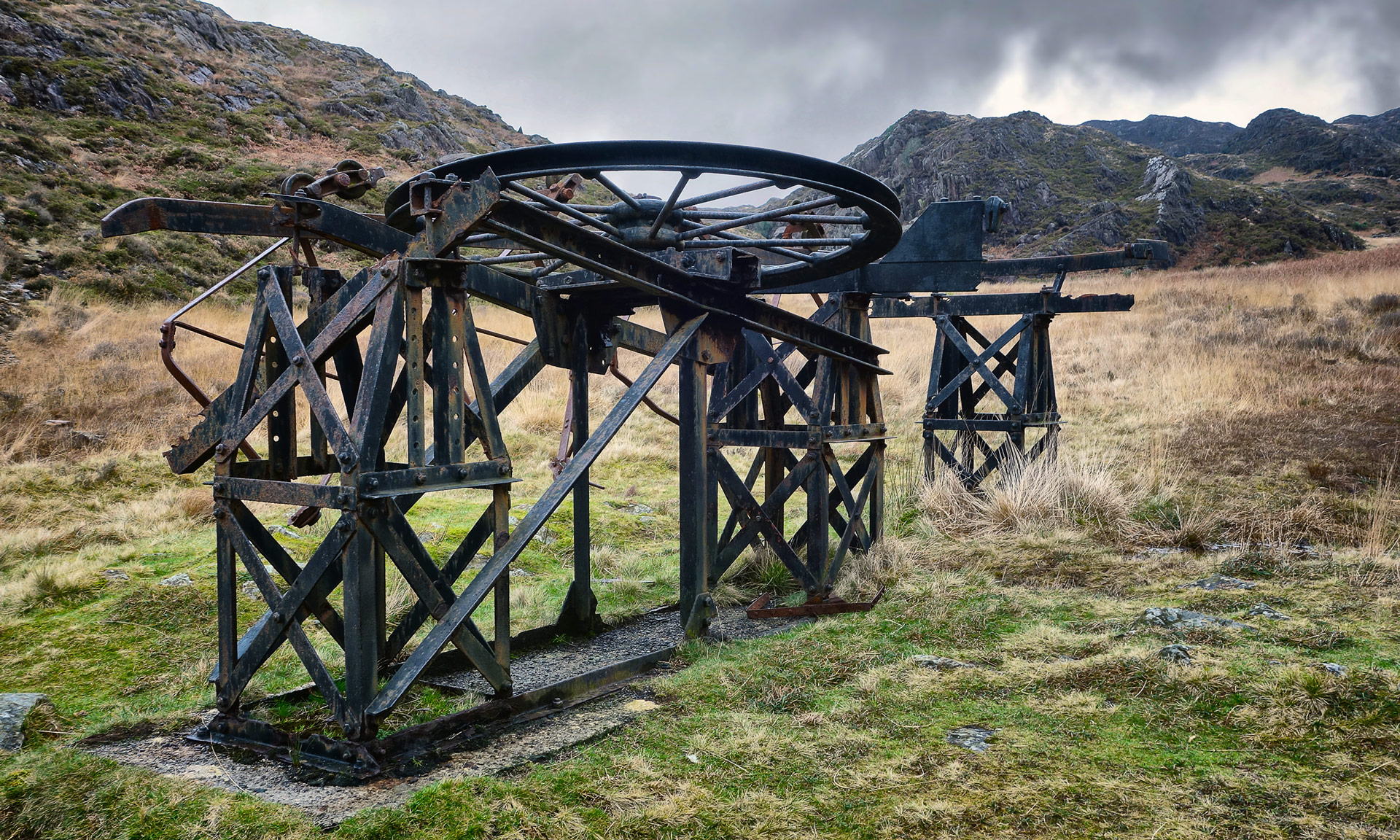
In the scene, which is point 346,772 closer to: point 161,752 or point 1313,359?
point 161,752

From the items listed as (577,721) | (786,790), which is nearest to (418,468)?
(577,721)

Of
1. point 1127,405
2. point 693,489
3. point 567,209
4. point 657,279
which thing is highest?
point 567,209

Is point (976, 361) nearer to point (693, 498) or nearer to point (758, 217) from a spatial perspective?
point (693, 498)

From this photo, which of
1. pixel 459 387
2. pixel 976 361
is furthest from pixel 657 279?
pixel 976 361

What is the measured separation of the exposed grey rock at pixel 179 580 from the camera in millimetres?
6199

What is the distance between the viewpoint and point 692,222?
207 inches

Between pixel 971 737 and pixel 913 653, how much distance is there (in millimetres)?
1297

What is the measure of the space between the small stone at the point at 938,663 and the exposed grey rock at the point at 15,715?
446cm

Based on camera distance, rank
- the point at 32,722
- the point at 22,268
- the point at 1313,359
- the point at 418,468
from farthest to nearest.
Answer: the point at 22,268
the point at 1313,359
the point at 32,722
the point at 418,468

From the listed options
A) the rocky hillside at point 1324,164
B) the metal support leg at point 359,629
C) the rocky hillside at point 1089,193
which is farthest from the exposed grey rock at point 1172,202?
the metal support leg at point 359,629

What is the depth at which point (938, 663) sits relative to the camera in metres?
4.99

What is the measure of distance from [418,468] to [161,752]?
1722mm

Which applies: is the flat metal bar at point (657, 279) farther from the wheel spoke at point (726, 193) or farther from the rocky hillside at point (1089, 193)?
the rocky hillside at point (1089, 193)

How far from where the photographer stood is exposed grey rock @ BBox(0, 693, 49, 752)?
12.3ft
